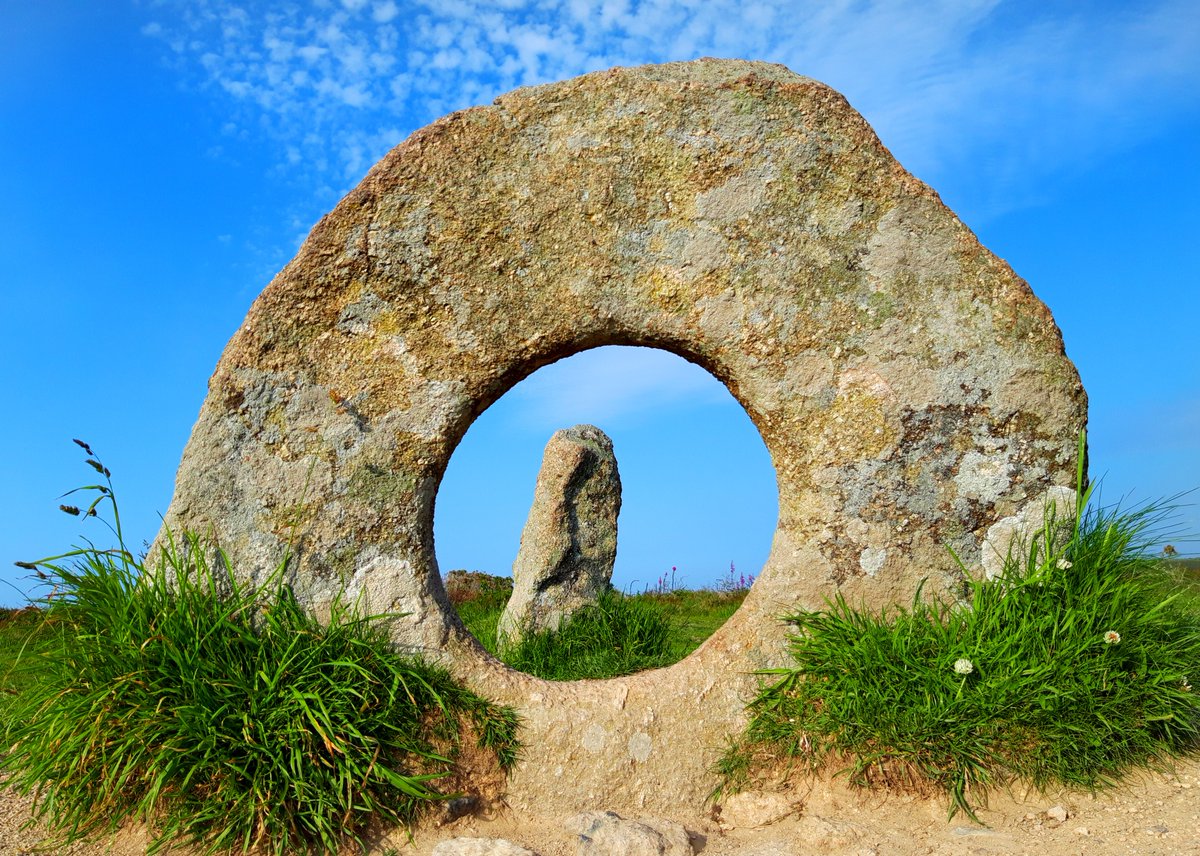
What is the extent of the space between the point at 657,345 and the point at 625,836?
2.14m

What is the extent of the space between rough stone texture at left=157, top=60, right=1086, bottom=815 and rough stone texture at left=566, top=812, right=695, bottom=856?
0.31 meters

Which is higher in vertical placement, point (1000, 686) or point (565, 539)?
point (565, 539)

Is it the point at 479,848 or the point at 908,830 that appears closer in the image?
the point at 479,848

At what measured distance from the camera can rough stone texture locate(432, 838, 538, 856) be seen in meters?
3.53

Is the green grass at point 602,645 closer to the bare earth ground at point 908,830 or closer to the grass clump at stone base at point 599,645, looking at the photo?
the grass clump at stone base at point 599,645

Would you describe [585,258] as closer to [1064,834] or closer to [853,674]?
[853,674]

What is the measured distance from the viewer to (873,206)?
14.4 feet

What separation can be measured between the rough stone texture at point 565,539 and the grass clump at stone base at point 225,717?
3.64 metres

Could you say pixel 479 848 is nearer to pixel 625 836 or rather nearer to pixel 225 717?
pixel 625 836

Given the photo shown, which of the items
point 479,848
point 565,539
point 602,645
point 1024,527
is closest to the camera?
point 479,848

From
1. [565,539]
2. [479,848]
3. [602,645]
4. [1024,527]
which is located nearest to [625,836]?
[479,848]

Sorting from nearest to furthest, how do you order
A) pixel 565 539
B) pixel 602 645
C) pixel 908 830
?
pixel 908 830 < pixel 602 645 < pixel 565 539

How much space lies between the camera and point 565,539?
7.84 m

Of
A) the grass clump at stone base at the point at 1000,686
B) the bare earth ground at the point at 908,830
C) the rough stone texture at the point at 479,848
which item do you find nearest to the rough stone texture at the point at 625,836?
the bare earth ground at the point at 908,830
